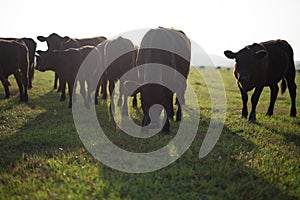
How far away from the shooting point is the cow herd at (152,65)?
6176mm

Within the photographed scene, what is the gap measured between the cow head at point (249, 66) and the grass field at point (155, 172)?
48.9 inches

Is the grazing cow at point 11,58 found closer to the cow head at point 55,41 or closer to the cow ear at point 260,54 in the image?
the cow head at point 55,41

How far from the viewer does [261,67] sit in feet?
26.0

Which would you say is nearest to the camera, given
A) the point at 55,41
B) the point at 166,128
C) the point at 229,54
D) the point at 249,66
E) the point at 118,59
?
the point at 166,128

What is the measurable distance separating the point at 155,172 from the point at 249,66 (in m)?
4.48

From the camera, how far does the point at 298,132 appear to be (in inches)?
290

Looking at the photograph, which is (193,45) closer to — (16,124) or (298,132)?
(298,132)

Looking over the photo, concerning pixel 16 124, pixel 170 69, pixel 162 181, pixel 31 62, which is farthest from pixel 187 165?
pixel 31 62

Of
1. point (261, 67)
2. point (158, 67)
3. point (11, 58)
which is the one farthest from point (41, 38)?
point (261, 67)

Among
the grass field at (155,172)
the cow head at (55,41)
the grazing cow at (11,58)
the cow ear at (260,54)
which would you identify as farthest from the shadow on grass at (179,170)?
the cow head at (55,41)

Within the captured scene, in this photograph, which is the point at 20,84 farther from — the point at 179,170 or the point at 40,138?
the point at 179,170

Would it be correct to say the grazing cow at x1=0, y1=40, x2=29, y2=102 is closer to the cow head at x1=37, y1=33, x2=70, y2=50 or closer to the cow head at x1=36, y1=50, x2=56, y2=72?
the cow head at x1=36, y1=50, x2=56, y2=72

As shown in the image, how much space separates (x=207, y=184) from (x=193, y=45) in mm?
7557

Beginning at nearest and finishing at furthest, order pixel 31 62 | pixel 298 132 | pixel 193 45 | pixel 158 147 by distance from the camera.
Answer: pixel 158 147
pixel 298 132
pixel 193 45
pixel 31 62
